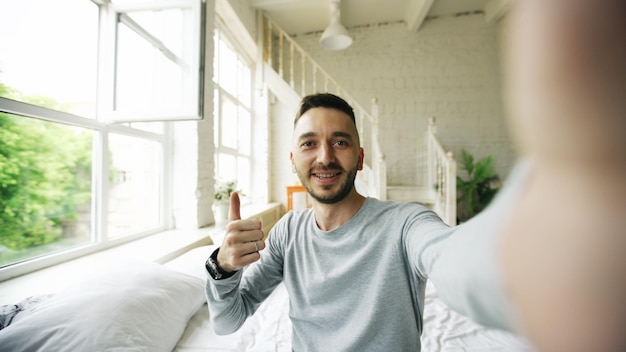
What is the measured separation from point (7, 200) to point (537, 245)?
1.90 m

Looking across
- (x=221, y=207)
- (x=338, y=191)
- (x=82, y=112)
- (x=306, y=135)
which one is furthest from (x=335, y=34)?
(x=338, y=191)

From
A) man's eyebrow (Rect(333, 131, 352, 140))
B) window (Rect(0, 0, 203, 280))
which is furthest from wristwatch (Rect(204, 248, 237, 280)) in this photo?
window (Rect(0, 0, 203, 280))

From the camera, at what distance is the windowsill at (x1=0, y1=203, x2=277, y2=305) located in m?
1.11

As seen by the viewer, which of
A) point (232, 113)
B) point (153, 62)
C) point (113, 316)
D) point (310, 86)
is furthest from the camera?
point (310, 86)

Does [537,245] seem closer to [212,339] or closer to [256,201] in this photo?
[212,339]

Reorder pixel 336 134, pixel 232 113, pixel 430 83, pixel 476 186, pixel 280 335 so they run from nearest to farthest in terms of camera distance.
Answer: pixel 336 134 → pixel 280 335 → pixel 232 113 → pixel 476 186 → pixel 430 83

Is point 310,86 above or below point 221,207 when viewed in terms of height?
above

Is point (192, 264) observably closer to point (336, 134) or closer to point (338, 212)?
point (338, 212)

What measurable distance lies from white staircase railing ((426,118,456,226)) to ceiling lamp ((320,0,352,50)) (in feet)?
6.03

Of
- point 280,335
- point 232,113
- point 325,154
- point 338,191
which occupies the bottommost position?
point 280,335

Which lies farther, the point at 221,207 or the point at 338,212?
the point at 221,207

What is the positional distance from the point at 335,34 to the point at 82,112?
2.91 metres

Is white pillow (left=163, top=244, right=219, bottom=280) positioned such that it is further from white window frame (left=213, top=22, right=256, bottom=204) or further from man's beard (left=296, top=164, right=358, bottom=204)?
white window frame (left=213, top=22, right=256, bottom=204)

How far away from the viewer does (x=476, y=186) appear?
4.43m
